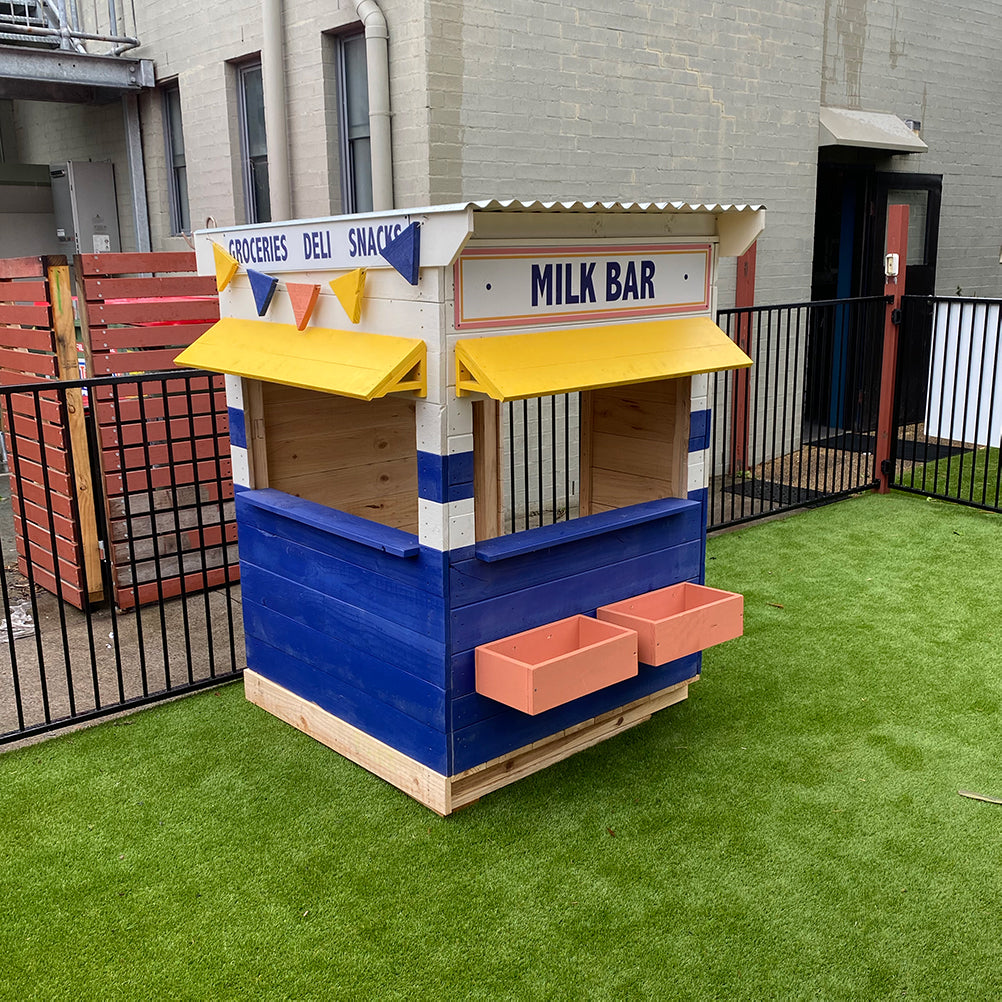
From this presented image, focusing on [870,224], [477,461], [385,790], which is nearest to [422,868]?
[385,790]

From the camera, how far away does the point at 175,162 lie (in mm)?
8953

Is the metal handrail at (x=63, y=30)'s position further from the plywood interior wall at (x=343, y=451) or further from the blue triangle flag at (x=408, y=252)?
the blue triangle flag at (x=408, y=252)

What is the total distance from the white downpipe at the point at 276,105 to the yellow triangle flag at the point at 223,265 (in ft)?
10.5

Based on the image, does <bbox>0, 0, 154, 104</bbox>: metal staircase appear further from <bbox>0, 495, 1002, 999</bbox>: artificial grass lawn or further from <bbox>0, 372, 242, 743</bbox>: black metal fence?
<bbox>0, 495, 1002, 999</bbox>: artificial grass lawn

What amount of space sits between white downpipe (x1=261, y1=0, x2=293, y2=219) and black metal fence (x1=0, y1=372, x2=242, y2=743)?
73.9 inches

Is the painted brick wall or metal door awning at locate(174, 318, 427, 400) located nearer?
metal door awning at locate(174, 318, 427, 400)

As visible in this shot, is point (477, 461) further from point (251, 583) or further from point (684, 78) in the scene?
point (684, 78)

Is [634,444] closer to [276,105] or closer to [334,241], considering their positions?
[334,241]

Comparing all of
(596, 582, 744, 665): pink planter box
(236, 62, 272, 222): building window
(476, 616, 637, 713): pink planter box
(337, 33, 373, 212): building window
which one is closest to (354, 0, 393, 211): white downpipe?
Answer: (337, 33, 373, 212): building window

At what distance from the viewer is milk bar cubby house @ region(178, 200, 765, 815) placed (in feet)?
11.0

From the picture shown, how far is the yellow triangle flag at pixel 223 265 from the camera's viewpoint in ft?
13.5

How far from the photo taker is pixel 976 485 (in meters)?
8.20

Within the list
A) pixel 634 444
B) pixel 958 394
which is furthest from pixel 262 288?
pixel 958 394

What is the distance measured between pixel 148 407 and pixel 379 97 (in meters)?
2.40
